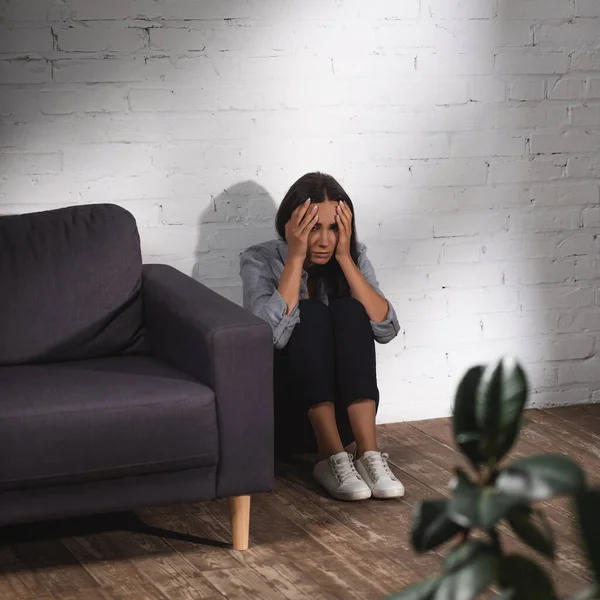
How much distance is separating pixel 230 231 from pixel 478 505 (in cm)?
282

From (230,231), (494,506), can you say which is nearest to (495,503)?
(494,506)

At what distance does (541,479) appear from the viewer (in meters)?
0.68

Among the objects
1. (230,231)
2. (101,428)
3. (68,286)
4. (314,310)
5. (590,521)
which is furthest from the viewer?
(230,231)

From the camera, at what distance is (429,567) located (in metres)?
2.55

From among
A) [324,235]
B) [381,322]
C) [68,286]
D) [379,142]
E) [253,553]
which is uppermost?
[379,142]

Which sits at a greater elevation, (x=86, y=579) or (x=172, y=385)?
(x=172, y=385)

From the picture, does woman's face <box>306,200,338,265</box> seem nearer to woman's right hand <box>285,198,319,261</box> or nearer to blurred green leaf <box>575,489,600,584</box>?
woman's right hand <box>285,198,319,261</box>

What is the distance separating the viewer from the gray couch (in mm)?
2428

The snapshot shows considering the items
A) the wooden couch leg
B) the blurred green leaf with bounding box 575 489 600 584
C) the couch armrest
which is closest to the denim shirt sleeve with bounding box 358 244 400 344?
the couch armrest

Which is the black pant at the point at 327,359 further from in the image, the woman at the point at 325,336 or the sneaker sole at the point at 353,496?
the sneaker sole at the point at 353,496

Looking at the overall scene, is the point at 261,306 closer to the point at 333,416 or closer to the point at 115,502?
the point at 333,416

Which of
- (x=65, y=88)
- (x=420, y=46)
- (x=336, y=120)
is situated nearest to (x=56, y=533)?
(x=65, y=88)

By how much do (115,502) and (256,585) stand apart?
37 cm

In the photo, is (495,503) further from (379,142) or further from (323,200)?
(379,142)
